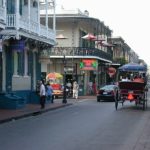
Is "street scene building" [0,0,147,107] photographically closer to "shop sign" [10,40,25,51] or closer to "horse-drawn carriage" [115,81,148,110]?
"shop sign" [10,40,25,51]

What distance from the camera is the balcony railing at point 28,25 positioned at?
2945cm

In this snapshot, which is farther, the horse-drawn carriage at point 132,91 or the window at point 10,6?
the window at point 10,6

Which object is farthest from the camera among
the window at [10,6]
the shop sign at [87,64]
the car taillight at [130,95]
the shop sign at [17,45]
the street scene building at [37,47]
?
the shop sign at [87,64]

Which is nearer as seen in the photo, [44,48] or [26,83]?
[26,83]

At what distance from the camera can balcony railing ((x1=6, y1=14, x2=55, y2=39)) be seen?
29.5 metres

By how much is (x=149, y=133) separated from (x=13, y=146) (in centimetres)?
508

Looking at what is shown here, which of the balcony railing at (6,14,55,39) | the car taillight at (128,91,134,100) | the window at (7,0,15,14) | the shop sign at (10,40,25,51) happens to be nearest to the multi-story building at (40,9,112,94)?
the balcony railing at (6,14,55,39)

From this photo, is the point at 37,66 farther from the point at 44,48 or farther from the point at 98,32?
the point at 98,32

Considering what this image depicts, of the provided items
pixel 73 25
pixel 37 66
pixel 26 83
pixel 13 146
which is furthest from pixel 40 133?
pixel 73 25

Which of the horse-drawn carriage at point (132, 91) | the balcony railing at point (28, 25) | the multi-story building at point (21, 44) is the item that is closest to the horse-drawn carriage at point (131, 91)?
the horse-drawn carriage at point (132, 91)

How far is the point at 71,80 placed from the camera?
5697 centimetres

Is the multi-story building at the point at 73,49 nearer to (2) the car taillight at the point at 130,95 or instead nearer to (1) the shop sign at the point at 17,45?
(1) the shop sign at the point at 17,45

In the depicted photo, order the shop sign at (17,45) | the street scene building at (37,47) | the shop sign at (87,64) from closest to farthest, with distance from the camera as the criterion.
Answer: the street scene building at (37,47), the shop sign at (17,45), the shop sign at (87,64)

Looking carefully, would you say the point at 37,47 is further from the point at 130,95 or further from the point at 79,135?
the point at 79,135
